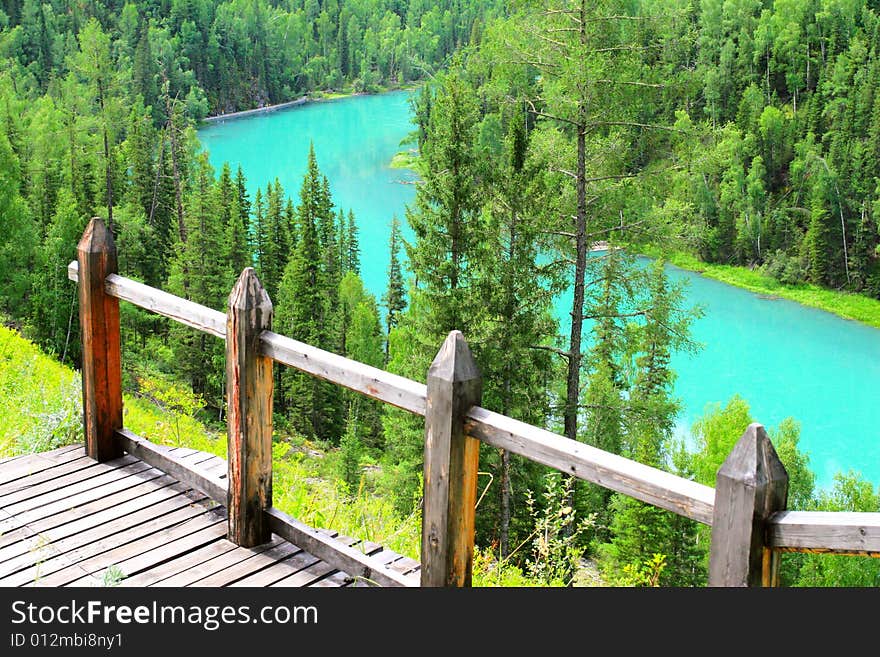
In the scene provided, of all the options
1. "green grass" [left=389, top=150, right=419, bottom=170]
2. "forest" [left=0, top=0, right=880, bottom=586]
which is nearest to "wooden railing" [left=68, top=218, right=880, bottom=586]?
"forest" [left=0, top=0, right=880, bottom=586]

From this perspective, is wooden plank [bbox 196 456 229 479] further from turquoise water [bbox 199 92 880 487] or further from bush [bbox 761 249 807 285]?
bush [bbox 761 249 807 285]

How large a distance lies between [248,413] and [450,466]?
119 cm

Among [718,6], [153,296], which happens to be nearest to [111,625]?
[153,296]

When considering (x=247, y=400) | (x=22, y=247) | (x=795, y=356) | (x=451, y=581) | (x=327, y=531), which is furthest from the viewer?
(x=795, y=356)

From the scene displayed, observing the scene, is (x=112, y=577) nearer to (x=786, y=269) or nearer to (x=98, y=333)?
(x=98, y=333)

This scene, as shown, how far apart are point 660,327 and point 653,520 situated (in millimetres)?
5244

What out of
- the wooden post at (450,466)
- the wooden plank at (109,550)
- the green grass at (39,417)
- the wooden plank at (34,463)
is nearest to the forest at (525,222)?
the wooden post at (450,466)

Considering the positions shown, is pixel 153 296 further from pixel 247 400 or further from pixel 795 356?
pixel 795 356

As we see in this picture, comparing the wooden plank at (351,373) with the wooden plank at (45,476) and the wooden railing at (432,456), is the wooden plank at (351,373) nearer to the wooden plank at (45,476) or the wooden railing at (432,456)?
→ the wooden railing at (432,456)

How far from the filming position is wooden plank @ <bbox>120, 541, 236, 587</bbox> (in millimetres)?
4133

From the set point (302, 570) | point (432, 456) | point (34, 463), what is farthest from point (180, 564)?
point (34, 463)

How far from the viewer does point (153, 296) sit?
4.92 m

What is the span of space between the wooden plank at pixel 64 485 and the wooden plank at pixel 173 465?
112 mm

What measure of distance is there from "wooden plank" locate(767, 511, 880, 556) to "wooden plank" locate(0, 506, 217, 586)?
2877mm
